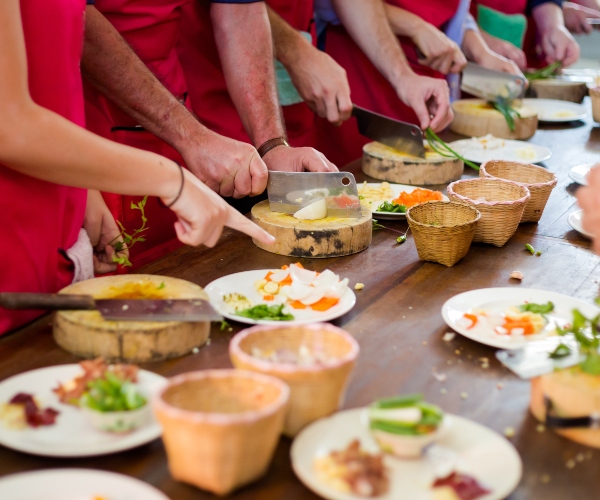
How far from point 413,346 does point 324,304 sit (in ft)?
0.80

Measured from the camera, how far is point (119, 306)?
1.53m

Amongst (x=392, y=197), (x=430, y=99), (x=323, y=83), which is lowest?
(x=392, y=197)

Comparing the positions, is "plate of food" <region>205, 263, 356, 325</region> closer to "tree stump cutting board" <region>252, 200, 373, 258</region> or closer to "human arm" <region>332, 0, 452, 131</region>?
"tree stump cutting board" <region>252, 200, 373, 258</region>

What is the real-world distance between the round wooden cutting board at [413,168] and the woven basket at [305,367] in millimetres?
1644

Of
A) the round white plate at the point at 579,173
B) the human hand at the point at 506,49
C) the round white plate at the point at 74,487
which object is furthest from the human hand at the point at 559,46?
the round white plate at the point at 74,487

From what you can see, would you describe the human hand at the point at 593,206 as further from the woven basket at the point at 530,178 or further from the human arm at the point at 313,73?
the human arm at the point at 313,73

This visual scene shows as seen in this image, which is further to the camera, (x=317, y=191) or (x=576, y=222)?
(x=576, y=222)

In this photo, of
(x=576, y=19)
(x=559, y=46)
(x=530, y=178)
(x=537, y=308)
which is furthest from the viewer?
(x=576, y=19)

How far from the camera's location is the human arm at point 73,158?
4.58 feet

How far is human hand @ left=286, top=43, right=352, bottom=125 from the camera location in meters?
2.99

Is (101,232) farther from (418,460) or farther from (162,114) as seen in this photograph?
(418,460)

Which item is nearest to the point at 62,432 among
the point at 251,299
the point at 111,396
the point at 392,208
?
the point at 111,396

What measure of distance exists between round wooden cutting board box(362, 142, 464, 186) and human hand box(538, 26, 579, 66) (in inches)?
101

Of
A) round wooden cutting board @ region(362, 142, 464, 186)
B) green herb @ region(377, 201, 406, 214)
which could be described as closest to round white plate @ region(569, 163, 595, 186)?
round wooden cutting board @ region(362, 142, 464, 186)
